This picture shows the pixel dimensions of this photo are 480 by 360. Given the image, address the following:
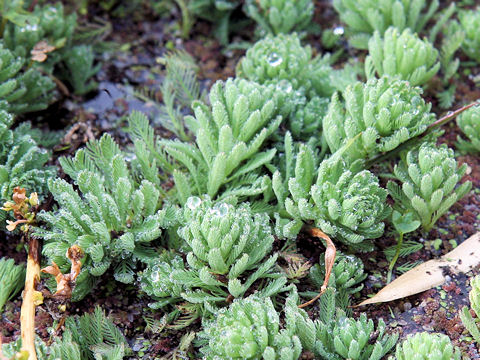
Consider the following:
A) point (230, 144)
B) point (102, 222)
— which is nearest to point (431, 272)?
point (230, 144)

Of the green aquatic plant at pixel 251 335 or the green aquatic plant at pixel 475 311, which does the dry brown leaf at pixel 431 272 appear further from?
the green aquatic plant at pixel 251 335

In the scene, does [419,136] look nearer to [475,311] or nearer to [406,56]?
[406,56]

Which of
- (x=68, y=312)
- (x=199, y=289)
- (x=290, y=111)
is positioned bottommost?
(x=68, y=312)

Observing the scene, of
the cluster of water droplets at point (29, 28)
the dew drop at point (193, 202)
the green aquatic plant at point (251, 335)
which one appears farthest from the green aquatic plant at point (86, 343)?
the cluster of water droplets at point (29, 28)

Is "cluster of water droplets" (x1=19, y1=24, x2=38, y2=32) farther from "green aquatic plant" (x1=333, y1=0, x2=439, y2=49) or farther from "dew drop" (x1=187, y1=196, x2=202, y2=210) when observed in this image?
"green aquatic plant" (x1=333, y1=0, x2=439, y2=49)

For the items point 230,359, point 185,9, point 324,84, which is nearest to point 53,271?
point 230,359

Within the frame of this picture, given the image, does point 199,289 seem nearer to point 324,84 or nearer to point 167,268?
point 167,268
